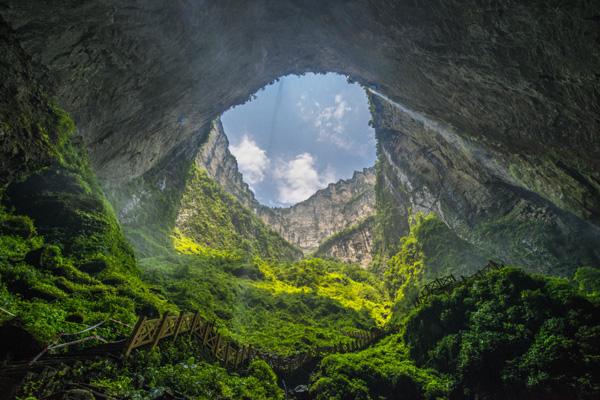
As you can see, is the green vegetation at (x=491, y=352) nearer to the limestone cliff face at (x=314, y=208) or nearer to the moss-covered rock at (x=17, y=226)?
the moss-covered rock at (x=17, y=226)

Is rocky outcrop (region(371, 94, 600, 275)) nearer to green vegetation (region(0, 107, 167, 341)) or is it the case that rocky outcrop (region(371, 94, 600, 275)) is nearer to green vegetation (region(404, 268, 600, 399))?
green vegetation (region(404, 268, 600, 399))

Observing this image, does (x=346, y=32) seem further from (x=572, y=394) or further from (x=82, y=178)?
(x=572, y=394)

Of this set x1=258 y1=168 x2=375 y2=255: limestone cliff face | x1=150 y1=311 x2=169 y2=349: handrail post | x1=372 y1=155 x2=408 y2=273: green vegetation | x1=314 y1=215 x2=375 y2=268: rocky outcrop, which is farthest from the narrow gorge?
x1=258 y1=168 x2=375 y2=255: limestone cliff face

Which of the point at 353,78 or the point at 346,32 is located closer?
the point at 346,32

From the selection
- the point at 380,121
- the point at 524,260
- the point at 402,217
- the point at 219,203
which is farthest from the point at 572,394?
the point at 219,203

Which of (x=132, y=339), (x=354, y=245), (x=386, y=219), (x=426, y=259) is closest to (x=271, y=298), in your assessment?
(x=426, y=259)

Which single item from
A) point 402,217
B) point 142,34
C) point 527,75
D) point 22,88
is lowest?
point 22,88

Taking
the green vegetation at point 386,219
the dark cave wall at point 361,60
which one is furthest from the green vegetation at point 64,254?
the green vegetation at point 386,219
